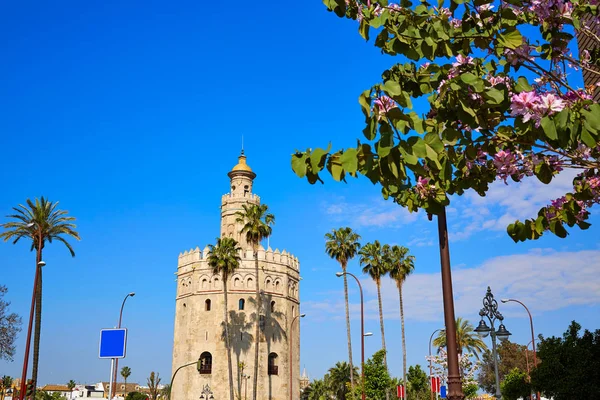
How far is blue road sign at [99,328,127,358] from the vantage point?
14.5 metres

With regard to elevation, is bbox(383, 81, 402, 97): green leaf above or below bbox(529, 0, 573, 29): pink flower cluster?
below

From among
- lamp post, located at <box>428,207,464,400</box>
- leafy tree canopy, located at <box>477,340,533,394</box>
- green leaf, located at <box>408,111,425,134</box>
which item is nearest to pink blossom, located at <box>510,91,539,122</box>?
green leaf, located at <box>408,111,425,134</box>

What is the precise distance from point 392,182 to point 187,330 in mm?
60012

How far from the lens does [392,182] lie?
5.38m

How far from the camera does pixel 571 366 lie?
82.7ft

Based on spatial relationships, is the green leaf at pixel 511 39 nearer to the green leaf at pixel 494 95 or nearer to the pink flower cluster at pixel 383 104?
the green leaf at pixel 494 95

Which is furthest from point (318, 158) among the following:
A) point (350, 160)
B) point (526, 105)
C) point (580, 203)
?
point (580, 203)

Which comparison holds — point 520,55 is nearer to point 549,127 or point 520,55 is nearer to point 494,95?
point 494,95

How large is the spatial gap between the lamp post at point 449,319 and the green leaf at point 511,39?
371 centimetres

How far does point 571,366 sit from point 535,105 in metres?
23.9

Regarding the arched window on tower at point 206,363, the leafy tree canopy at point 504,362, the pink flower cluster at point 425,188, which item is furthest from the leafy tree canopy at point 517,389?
the leafy tree canopy at point 504,362

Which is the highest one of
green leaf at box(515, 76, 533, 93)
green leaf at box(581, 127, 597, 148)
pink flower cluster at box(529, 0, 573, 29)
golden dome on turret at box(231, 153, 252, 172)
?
golden dome on turret at box(231, 153, 252, 172)

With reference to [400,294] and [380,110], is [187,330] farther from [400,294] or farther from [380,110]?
[380,110]

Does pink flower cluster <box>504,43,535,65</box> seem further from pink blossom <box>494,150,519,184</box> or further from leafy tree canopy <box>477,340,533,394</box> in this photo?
leafy tree canopy <box>477,340,533,394</box>
